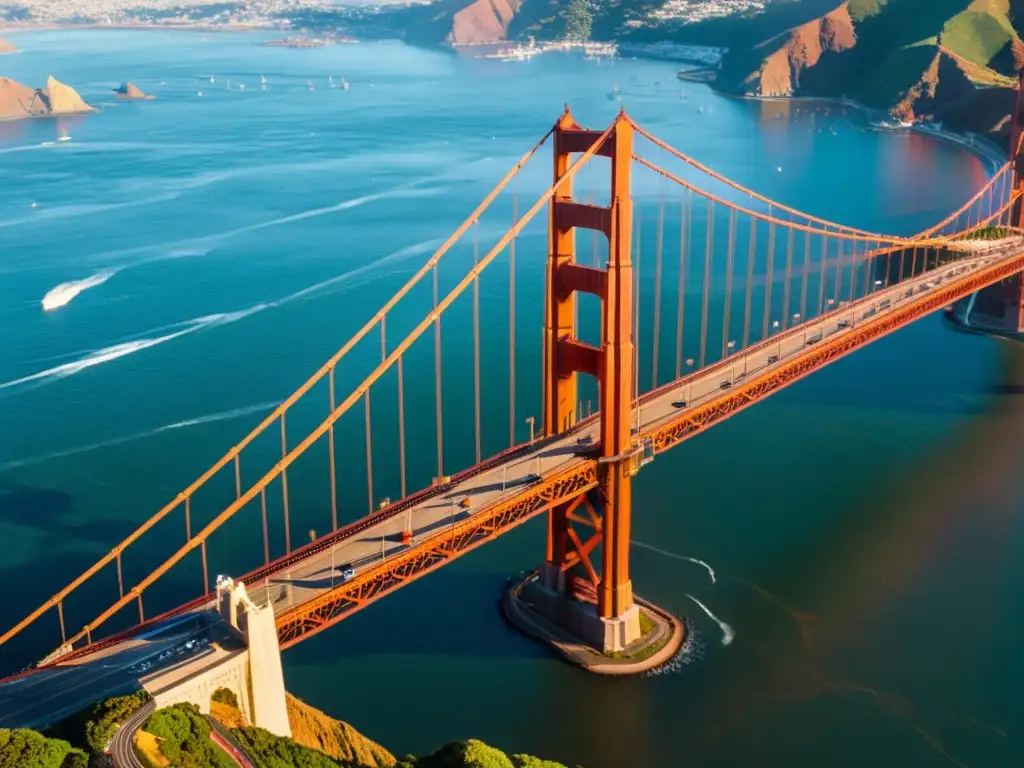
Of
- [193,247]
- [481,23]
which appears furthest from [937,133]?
[481,23]

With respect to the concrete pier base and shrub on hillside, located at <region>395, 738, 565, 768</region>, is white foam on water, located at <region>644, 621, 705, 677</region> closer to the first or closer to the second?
the concrete pier base

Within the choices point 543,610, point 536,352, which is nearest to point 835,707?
point 543,610

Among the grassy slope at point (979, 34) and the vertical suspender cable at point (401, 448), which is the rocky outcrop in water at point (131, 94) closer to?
the grassy slope at point (979, 34)

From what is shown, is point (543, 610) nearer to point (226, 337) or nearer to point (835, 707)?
point (835, 707)

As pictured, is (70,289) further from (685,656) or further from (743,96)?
(743,96)

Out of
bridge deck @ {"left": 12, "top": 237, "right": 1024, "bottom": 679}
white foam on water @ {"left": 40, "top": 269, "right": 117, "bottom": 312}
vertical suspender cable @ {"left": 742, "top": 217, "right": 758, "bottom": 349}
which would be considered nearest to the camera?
bridge deck @ {"left": 12, "top": 237, "right": 1024, "bottom": 679}

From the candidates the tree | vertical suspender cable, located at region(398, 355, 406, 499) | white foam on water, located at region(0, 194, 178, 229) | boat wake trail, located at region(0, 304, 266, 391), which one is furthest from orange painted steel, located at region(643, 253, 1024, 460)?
the tree

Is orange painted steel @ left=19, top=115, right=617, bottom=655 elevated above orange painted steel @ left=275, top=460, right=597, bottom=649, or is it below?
above

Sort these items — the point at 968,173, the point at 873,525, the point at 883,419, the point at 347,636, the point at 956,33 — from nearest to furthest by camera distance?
the point at 347,636 → the point at 873,525 → the point at 883,419 → the point at 968,173 → the point at 956,33
